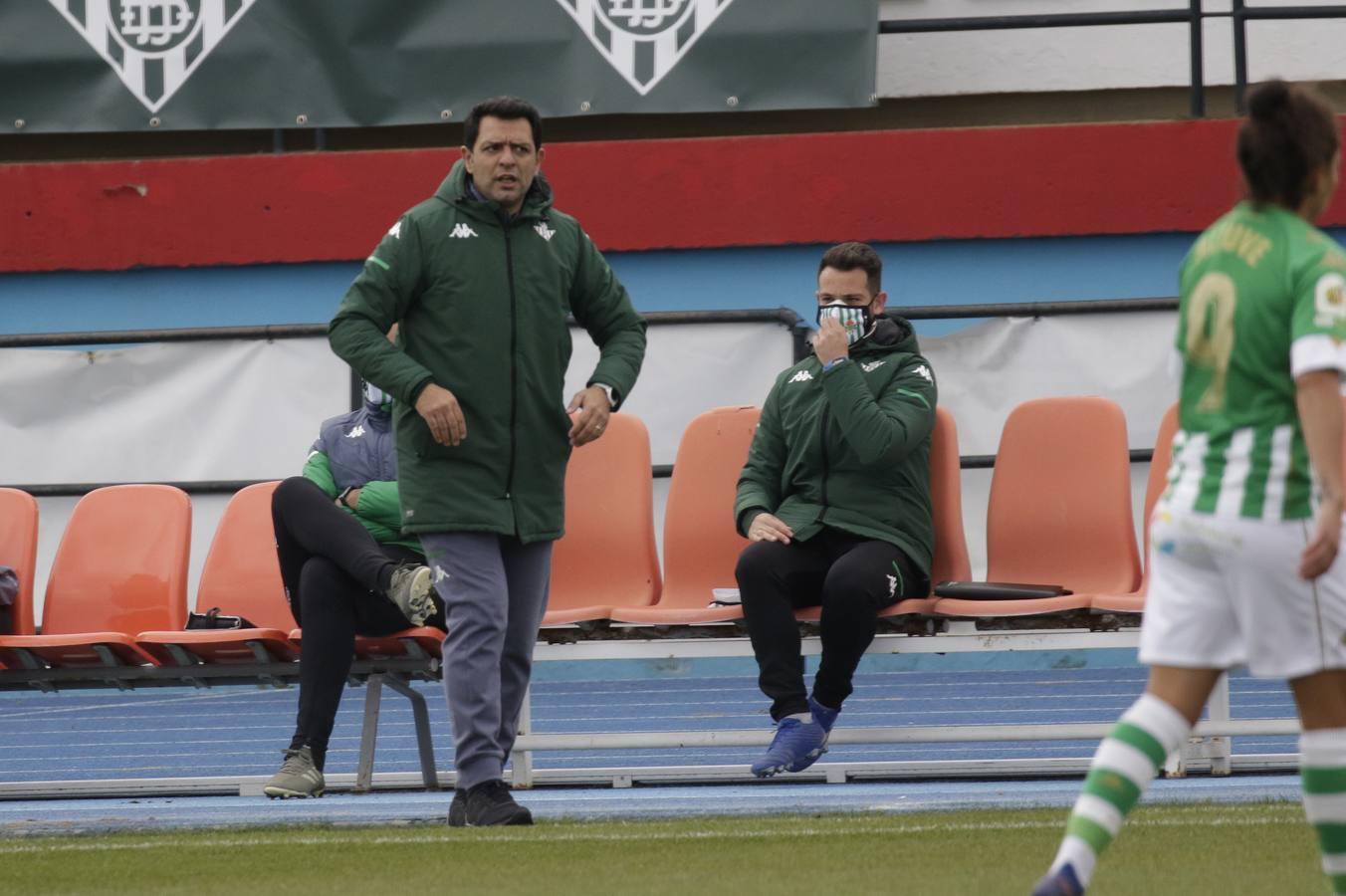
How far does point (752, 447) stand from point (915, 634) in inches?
→ 29.9

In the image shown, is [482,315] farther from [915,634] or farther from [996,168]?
[996,168]

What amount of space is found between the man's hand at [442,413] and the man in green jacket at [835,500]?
1.11 meters

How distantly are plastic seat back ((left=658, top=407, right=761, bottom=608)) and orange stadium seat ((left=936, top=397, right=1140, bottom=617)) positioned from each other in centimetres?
81

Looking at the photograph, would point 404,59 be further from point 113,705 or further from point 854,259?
point 854,259

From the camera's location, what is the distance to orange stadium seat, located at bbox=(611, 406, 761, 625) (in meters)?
6.22

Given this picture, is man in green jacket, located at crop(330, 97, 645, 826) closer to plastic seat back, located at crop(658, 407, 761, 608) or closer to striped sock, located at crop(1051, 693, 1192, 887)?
plastic seat back, located at crop(658, 407, 761, 608)

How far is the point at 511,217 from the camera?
4.99 metres

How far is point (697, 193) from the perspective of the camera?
28.9 ft

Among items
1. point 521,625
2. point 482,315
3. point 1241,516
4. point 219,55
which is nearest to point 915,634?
point 521,625

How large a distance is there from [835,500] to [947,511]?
1.32ft

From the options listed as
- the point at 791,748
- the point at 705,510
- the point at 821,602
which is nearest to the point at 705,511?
the point at 705,510

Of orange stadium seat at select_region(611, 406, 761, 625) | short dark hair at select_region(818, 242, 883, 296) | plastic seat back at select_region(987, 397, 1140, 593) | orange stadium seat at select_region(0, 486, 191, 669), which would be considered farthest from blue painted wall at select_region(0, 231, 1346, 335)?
short dark hair at select_region(818, 242, 883, 296)

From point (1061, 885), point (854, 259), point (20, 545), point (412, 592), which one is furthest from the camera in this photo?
point (20, 545)

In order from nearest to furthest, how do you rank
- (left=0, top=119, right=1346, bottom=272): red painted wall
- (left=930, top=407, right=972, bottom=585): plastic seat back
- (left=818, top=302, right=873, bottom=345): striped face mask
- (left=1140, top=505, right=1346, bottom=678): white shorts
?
(left=1140, top=505, right=1346, bottom=678): white shorts, (left=818, top=302, right=873, bottom=345): striped face mask, (left=930, top=407, right=972, bottom=585): plastic seat back, (left=0, top=119, right=1346, bottom=272): red painted wall
